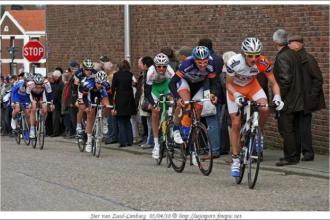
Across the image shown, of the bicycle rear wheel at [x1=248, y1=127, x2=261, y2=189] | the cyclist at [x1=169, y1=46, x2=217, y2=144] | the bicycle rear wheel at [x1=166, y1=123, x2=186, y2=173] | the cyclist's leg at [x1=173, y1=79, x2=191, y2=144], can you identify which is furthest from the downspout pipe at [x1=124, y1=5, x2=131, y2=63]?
the bicycle rear wheel at [x1=248, y1=127, x2=261, y2=189]

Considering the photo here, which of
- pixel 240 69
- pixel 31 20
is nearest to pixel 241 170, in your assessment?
pixel 240 69

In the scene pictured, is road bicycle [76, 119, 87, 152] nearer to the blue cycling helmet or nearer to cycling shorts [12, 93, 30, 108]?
cycling shorts [12, 93, 30, 108]

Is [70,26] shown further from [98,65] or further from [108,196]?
[108,196]

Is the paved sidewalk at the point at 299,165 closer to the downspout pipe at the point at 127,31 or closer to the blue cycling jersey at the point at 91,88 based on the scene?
the blue cycling jersey at the point at 91,88

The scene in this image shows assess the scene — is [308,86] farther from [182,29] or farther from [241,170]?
[182,29]

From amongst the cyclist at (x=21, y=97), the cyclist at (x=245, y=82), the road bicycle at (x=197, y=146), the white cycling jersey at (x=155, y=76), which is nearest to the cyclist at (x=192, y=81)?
the road bicycle at (x=197, y=146)

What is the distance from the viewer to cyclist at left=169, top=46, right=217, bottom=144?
39.3 ft

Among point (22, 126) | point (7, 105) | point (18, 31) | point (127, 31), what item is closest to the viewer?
point (22, 126)

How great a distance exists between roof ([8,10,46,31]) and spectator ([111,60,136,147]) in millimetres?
60536

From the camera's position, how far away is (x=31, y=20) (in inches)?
3142

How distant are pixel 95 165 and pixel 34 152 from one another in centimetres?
352

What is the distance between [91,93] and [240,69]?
223 inches

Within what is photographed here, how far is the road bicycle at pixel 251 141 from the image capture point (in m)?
10.6

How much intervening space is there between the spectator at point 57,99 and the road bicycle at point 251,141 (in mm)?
12432
